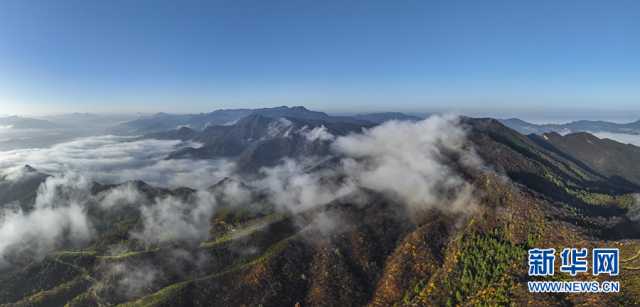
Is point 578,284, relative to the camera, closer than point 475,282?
Yes

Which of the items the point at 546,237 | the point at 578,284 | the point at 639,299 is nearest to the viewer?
the point at 639,299

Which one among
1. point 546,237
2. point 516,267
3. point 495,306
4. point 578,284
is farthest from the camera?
point 546,237

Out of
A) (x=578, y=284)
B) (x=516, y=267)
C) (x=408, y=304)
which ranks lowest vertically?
(x=408, y=304)

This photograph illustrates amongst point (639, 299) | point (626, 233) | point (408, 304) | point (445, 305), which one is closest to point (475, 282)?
point (445, 305)

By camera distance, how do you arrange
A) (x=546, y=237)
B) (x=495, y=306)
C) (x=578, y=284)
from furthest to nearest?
(x=546, y=237), (x=495, y=306), (x=578, y=284)

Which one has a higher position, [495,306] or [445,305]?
[495,306]

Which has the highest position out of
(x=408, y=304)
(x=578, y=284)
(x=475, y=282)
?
(x=578, y=284)

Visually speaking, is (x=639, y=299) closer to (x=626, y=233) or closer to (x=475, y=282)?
(x=475, y=282)

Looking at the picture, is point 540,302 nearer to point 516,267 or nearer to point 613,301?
point 613,301

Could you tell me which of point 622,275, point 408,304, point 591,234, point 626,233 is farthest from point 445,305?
point 626,233

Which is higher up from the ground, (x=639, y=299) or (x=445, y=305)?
(x=639, y=299)
